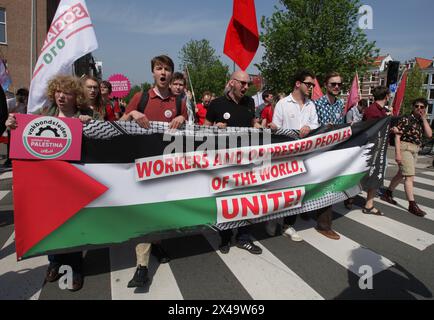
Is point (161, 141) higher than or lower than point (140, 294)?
higher

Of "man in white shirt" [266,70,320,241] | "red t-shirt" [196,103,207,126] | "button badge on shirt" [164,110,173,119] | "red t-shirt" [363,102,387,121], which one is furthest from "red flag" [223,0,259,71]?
"red t-shirt" [196,103,207,126]

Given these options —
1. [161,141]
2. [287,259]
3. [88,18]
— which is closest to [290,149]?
[287,259]

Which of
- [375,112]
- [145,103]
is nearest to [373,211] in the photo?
[375,112]

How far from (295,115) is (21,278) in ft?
11.9

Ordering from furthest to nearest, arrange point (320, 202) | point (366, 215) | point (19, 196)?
point (366, 215) → point (320, 202) → point (19, 196)

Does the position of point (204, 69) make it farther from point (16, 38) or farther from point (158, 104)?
point (158, 104)

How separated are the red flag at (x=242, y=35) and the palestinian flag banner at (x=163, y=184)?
1657mm

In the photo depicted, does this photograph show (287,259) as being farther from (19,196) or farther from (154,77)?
(19,196)

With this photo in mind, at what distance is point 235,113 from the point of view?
12.4 feet

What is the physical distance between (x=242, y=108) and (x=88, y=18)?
200 centimetres

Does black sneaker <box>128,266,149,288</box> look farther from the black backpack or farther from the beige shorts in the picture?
the beige shorts

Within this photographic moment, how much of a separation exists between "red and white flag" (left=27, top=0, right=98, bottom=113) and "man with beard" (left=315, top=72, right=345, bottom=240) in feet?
9.89

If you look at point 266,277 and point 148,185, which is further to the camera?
point 266,277

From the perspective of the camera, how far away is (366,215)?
528 cm
